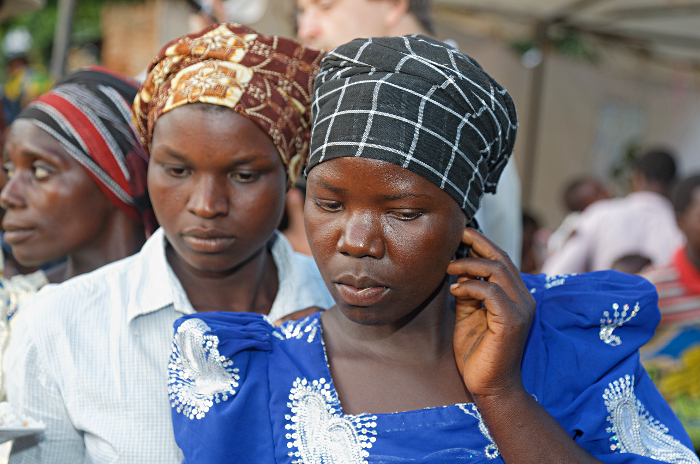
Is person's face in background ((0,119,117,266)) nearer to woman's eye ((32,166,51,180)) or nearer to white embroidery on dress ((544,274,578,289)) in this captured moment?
woman's eye ((32,166,51,180))

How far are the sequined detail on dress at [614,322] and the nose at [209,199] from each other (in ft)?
3.37

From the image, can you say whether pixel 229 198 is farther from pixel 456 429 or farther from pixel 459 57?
pixel 456 429

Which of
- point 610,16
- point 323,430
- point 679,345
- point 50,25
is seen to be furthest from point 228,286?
point 50,25

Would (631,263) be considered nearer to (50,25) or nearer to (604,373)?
(604,373)

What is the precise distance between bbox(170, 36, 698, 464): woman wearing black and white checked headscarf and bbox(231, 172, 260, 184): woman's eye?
405 millimetres


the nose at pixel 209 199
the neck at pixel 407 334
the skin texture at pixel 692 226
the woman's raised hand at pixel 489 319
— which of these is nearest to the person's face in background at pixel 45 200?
the nose at pixel 209 199

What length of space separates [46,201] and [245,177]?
0.80 metres

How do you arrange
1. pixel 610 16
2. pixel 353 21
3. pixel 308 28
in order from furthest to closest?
pixel 610 16 < pixel 308 28 < pixel 353 21

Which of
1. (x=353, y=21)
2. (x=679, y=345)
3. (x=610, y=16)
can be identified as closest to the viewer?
(x=353, y=21)

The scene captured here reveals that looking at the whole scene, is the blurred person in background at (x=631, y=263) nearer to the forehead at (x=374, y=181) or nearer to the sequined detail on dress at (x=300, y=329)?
the sequined detail on dress at (x=300, y=329)

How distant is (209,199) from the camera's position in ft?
5.76

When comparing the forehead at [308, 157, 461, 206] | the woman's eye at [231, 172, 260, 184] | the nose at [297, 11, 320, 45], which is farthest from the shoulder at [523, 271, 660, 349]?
the nose at [297, 11, 320, 45]

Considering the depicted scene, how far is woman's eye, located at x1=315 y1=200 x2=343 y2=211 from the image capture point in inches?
56.2

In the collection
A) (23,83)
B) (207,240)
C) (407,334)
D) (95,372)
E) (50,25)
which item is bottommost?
(95,372)
